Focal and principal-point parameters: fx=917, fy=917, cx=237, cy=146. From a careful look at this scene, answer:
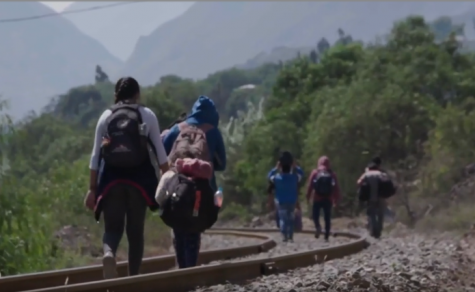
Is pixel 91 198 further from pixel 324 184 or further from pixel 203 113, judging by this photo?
pixel 324 184

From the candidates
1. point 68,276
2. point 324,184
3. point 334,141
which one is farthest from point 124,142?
point 334,141

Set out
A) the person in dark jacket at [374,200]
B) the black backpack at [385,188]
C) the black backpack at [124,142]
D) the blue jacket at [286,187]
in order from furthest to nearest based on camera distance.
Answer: the person in dark jacket at [374,200] → the black backpack at [385,188] → the blue jacket at [286,187] → the black backpack at [124,142]

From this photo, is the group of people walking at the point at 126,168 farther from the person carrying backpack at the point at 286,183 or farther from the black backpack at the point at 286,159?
the black backpack at the point at 286,159

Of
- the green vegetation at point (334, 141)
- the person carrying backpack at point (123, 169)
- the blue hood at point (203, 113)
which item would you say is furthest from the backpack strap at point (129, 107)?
the green vegetation at point (334, 141)

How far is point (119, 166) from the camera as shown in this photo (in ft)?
25.2

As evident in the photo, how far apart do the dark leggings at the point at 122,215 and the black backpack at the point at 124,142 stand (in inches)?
9.2

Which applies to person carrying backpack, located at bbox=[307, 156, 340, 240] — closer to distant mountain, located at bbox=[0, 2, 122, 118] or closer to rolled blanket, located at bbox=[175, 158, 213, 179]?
distant mountain, located at bbox=[0, 2, 122, 118]

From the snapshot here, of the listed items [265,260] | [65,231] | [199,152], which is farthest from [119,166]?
[65,231]

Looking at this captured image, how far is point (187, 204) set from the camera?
8.12 meters

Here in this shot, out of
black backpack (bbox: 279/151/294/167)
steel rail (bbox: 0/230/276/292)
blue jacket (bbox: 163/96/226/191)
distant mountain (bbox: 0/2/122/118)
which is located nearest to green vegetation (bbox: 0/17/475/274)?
distant mountain (bbox: 0/2/122/118)

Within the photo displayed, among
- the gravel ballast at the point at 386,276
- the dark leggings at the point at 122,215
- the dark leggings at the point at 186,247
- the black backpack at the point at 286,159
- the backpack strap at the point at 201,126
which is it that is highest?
the black backpack at the point at 286,159

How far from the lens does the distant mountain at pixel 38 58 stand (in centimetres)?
1515

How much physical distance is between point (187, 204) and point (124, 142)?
89cm

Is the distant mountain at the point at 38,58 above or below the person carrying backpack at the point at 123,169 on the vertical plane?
above
